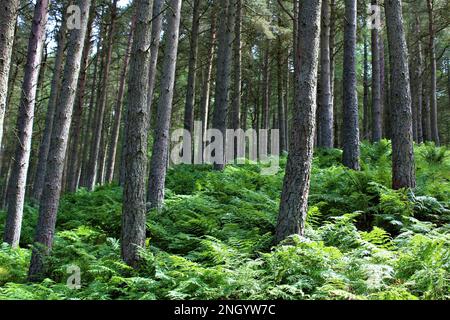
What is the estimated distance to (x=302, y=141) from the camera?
582 centimetres

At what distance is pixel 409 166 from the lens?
25.9 feet

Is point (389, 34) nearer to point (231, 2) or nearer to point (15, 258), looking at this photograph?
point (231, 2)

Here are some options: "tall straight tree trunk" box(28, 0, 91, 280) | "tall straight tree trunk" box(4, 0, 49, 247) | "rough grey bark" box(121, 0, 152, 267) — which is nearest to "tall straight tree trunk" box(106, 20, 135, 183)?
"tall straight tree trunk" box(4, 0, 49, 247)

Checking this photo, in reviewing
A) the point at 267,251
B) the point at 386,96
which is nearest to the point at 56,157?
the point at 267,251

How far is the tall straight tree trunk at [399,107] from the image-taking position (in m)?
7.88

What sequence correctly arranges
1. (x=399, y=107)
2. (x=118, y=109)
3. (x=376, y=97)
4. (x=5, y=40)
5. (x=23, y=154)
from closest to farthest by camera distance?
(x=5, y=40) → (x=399, y=107) → (x=23, y=154) → (x=376, y=97) → (x=118, y=109)

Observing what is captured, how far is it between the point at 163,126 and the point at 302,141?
4493 mm

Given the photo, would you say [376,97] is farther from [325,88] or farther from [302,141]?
[302,141]

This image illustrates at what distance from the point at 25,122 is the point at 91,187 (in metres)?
9.83

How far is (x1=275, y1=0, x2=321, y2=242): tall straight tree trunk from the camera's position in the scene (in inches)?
228

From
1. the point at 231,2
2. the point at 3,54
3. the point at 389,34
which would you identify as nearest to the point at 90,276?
the point at 3,54

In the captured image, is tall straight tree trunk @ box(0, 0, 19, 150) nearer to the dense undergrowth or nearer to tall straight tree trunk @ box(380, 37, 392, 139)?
the dense undergrowth

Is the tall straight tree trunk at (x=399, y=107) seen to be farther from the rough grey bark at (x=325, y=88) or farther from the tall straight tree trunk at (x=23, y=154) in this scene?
the tall straight tree trunk at (x=23, y=154)

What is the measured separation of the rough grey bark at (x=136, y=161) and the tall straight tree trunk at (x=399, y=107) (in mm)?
4870
